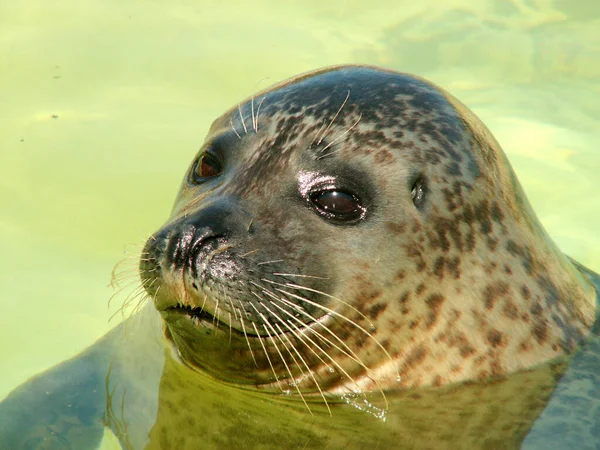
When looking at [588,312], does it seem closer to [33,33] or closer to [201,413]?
[201,413]

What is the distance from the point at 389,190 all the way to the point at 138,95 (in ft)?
11.0

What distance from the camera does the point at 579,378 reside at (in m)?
3.10

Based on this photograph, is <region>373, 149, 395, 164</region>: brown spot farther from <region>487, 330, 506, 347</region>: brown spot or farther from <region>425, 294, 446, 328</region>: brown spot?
<region>487, 330, 506, 347</region>: brown spot

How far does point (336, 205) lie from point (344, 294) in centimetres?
28

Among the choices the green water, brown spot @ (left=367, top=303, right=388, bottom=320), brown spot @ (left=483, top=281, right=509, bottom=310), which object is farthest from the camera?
the green water

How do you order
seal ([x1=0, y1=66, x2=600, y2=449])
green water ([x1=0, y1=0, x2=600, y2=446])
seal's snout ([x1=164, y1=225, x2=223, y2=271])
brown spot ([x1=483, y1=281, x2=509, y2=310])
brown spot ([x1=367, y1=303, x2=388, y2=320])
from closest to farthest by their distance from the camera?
seal's snout ([x1=164, y1=225, x2=223, y2=271])
seal ([x1=0, y1=66, x2=600, y2=449])
brown spot ([x1=367, y1=303, x2=388, y2=320])
brown spot ([x1=483, y1=281, x2=509, y2=310])
green water ([x1=0, y1=0, x2=600, y2=446])

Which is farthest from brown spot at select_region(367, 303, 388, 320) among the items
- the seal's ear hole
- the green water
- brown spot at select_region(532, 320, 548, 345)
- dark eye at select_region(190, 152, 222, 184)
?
the green water

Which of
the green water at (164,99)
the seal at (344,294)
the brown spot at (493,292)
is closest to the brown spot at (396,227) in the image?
the seal at (344,294)

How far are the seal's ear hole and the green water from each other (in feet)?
5.75

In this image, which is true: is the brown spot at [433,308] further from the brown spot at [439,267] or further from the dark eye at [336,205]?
the dark eye at [336,205]

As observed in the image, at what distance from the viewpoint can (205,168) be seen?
3.22 meters

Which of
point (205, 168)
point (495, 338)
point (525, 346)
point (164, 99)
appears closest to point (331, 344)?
point (495, 338)

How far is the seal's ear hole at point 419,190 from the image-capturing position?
300 cm

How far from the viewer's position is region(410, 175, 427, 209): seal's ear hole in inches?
118
